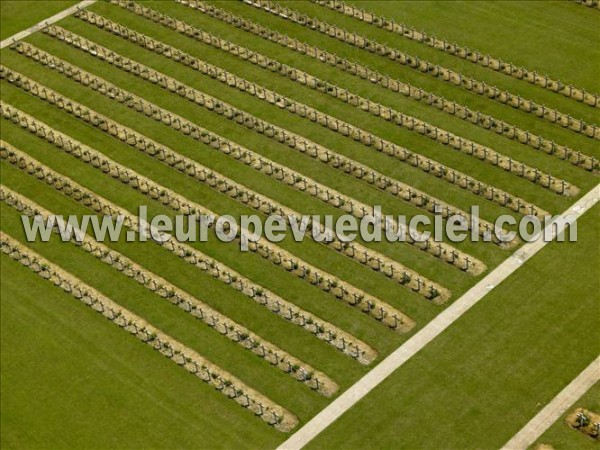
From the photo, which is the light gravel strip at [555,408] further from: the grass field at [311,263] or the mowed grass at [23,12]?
the mowed grass at [23,12]

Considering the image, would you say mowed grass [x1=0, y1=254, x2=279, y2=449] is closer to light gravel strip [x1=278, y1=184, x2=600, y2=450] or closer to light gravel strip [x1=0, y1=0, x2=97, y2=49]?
light gravel strip [x1=278, y1=184, x2=600, y2=450]

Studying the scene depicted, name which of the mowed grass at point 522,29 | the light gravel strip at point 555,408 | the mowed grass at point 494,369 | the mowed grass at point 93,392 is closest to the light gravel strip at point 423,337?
the mowed grass at point 494,369

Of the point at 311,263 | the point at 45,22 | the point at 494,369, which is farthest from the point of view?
the point at 45,22

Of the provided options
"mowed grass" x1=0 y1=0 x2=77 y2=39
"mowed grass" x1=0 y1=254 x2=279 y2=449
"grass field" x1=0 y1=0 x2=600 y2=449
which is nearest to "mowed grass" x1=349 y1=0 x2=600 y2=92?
"grass field" x1=0 y1=0 x2=600 y2=449

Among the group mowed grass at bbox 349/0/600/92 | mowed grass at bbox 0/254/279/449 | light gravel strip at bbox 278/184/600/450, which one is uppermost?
mowed grass at bbox 349/0/600/92

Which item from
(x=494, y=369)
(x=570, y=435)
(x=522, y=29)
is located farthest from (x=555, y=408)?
(x=522, y=29)

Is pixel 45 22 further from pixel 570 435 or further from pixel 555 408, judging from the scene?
pixel 570 435
